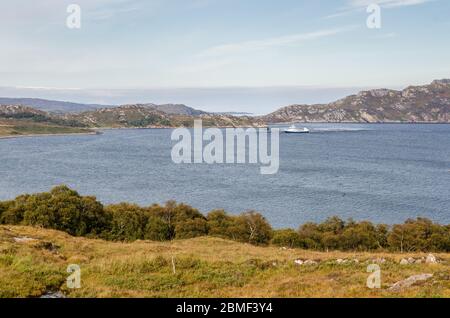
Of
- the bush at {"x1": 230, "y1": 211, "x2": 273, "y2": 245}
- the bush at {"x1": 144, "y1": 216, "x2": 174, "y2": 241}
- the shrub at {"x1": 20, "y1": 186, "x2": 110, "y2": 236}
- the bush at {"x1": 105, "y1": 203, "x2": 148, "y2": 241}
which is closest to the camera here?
the shrub at {"x1": 20, "y1": 186, "x2": 110, "y2": 236}

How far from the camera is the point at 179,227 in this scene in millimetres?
54531

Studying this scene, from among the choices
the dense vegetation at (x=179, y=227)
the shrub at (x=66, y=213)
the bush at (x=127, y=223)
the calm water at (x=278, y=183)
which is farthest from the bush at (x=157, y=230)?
the calm water at (x=278, y=183)

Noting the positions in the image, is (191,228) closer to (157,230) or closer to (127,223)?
(157,230)

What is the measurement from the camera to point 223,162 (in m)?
173

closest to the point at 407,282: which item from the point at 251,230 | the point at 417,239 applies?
the point at 251,230

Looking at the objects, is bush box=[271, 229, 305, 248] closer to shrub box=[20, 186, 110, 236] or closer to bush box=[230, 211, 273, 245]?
bush box=[230, 211, 273, 245]

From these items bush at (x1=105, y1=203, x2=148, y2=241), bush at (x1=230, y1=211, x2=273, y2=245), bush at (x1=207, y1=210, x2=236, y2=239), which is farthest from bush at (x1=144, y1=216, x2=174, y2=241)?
bush at (x1=230, y1=211, x2=273, y2=245)

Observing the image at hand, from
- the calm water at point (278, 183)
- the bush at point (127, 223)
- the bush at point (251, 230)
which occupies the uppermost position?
the bush at point (127, 223)

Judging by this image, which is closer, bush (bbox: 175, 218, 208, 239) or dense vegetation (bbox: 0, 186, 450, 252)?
dense vegetation (bbox: 0, 186, 450, 252)

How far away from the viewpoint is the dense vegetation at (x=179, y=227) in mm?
49250

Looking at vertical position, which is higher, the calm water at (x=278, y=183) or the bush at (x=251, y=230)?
the bush at (x=251, y=230)

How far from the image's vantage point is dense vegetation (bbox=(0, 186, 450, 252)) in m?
49.2

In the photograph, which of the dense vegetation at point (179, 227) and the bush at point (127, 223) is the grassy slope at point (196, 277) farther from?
the bush at point (127, 223)
